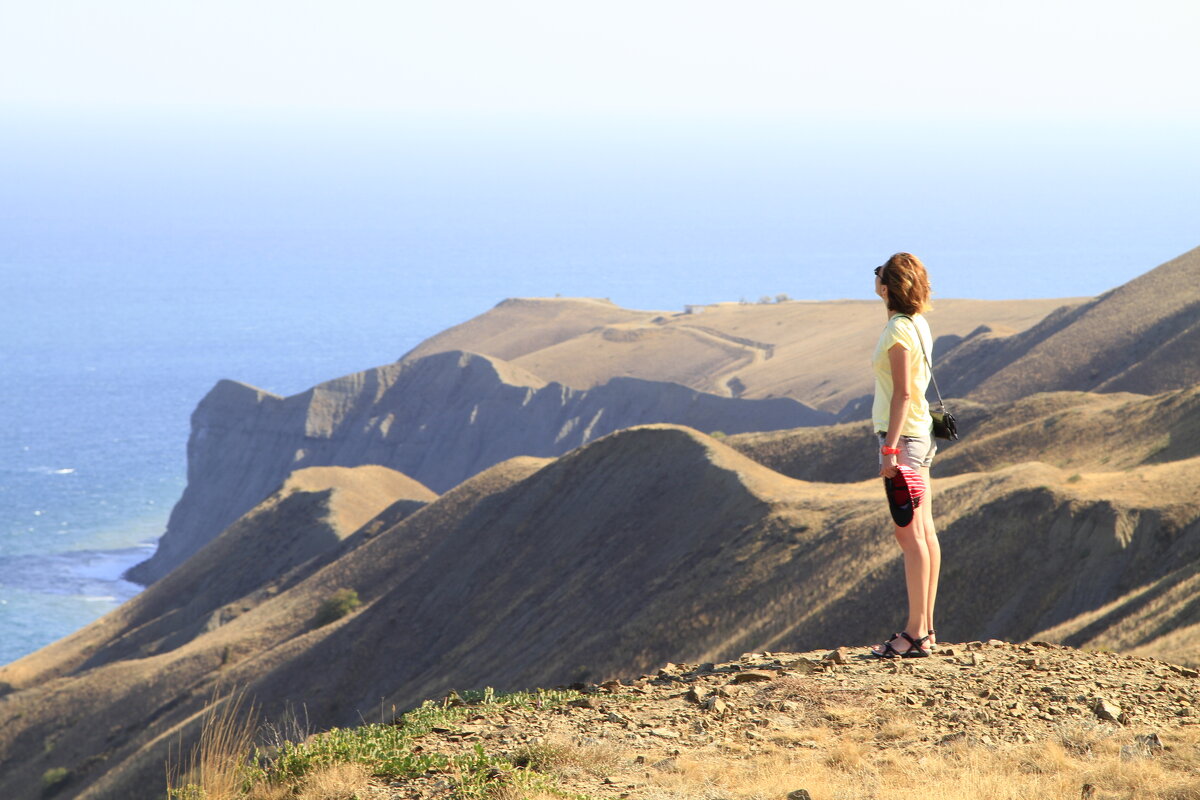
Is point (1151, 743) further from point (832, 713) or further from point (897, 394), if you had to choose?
point (897, 394)

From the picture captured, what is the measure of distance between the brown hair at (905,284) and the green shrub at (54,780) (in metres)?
33.3

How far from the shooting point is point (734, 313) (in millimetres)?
116250

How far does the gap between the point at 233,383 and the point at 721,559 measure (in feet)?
235

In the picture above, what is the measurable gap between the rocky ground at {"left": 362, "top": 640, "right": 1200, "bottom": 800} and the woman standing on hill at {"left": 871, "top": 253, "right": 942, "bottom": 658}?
3.00ft

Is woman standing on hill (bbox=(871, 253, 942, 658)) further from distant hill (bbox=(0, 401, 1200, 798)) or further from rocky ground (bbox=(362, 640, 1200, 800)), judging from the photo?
distant hill (bbox=(0, 401, 1200, 798))

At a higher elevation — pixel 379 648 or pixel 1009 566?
pixel 1009 566

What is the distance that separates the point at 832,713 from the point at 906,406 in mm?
2189

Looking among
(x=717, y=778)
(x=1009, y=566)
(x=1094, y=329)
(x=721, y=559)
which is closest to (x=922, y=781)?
(x=717, y=778)

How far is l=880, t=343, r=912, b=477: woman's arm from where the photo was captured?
959 centimetres

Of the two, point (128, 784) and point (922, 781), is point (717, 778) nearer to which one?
point (922, 781)

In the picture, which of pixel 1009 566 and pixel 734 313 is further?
pixel 734 313

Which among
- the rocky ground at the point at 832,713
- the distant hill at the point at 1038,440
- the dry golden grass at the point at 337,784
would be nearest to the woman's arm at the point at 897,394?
the rocky ground at the point at 832,713

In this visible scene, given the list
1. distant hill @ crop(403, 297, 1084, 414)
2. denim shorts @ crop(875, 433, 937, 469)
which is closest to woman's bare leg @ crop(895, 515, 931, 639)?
denim shorts @ crop(875, 433, 937, 469)

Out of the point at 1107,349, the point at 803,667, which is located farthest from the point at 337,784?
the point at 1107,349
